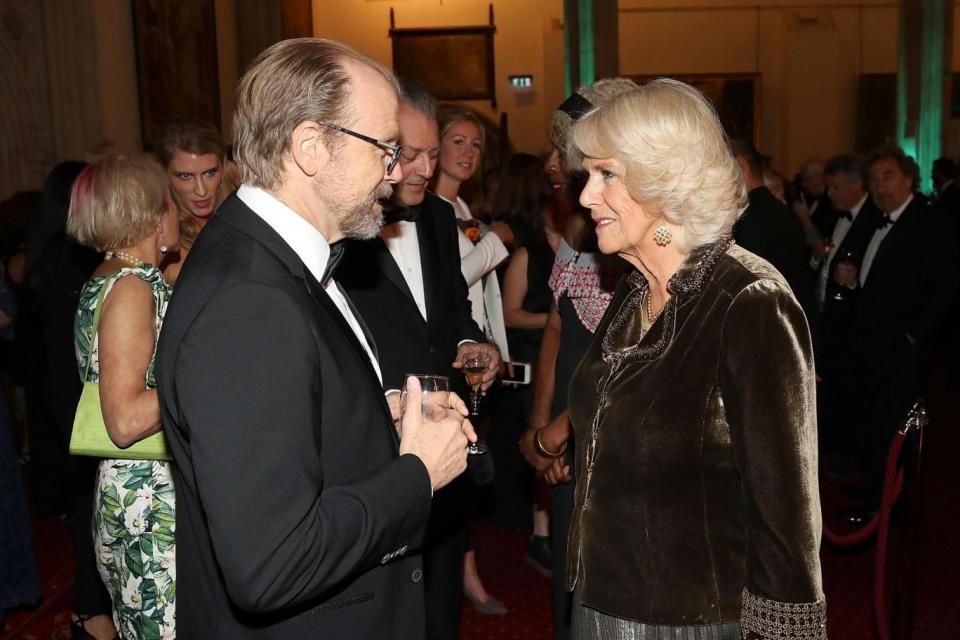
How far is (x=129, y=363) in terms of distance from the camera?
246 centimetres

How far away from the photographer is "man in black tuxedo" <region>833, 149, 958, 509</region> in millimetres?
5207

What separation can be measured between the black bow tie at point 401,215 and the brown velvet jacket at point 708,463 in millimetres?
1199

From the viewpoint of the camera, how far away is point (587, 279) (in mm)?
2891

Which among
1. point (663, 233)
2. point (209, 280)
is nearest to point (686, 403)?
point (663, 233)

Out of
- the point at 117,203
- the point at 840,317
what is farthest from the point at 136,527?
the point at 840,317

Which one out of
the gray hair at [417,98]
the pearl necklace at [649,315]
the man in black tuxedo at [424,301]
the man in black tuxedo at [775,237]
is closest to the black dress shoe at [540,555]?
the man in black tuxedo at [424,301]

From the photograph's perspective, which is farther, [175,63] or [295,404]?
[175,63]

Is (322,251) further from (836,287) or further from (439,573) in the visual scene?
(836,287)

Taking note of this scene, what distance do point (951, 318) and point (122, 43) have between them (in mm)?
7729

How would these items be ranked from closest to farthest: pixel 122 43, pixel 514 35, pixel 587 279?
pixel 587 279 → pixel 122 43 → pixel 514 35

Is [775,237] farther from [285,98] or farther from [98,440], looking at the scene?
[285,98]

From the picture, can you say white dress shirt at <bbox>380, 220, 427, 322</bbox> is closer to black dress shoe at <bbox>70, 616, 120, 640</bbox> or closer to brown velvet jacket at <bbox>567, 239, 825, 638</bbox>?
brown velvet jacket at <bbox>567, 239, 825, 638</bbox>

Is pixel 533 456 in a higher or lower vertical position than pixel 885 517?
higher

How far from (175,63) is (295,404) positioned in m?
8.34
